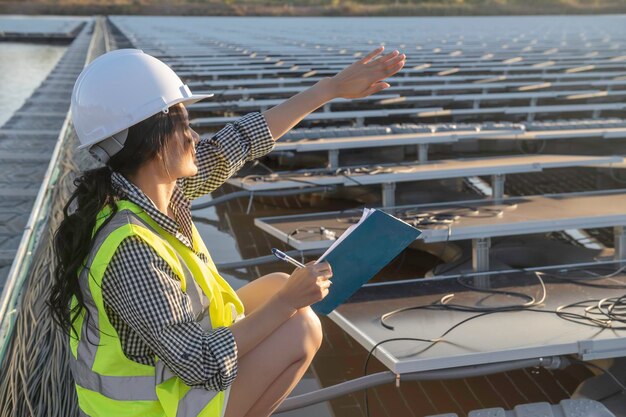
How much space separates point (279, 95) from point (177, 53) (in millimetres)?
4834

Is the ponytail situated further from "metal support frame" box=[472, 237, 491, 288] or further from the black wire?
"metal support frame" box=[472, 237, 491, 288]

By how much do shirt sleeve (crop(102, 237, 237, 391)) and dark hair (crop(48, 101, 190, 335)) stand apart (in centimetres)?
11

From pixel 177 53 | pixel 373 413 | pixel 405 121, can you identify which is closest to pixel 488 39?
pixel 177 53

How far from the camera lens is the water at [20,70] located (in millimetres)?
13438

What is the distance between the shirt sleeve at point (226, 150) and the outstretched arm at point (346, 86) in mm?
40

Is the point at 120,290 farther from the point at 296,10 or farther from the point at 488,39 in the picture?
the point at 296,10

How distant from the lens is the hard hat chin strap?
6.36 feet

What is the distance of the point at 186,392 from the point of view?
6.31 feet

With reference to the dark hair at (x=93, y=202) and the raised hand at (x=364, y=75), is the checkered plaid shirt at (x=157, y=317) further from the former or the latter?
the raised hand at (x=364, y=75)

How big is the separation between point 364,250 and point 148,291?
→ 570mm

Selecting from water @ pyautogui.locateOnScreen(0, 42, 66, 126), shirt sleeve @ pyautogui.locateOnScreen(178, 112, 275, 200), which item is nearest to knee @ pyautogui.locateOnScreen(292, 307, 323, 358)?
shirt sleeve @ pyautogui.locateOnScreen(178, 112, 275, 200)

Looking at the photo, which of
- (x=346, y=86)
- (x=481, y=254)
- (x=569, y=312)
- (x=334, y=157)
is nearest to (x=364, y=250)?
(x=346, y=86)

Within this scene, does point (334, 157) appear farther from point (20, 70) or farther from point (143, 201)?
point (20, 70)

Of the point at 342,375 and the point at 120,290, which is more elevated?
the point at 120,290
